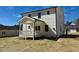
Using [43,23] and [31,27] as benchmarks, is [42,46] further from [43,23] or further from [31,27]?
[43,23]

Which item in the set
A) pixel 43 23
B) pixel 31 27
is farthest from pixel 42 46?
pixel 43 23

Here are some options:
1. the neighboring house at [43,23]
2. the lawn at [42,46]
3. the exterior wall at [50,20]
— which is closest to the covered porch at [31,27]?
the neighboring house at [43,23]

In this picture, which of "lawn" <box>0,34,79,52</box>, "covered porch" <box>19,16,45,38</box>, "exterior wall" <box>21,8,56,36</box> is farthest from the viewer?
"exterior wall" <box>21,8,56,36</box>

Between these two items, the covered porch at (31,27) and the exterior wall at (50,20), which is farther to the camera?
the exterior wall at (50,20)

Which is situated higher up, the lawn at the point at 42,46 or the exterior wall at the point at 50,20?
the exterior wall at the point at 50,20

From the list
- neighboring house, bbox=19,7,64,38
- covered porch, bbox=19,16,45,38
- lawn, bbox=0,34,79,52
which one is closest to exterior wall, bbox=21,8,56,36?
neighboring house, bbox=19,7,64,38

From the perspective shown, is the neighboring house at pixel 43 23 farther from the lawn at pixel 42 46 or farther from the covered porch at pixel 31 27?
the lawn at pixel 42 46

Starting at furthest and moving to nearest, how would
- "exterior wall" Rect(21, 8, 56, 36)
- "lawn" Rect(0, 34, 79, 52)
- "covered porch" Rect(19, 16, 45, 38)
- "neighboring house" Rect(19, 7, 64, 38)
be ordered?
"exterior wall" Rect(21, 8, 56, 36), "neighboring house" Rect(19, 7, 64, 38), "covered porch" Rect(19, 16, 45, 38), "lawn" Rect(0, 34, 79, 52)

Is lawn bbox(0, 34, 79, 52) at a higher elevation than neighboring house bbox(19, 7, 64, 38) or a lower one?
lower

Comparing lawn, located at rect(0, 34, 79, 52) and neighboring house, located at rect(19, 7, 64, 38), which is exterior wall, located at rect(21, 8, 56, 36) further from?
lawn, located at rect(0, 34, 79, 52)
